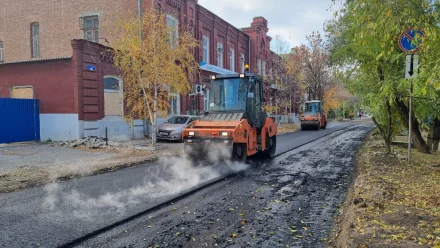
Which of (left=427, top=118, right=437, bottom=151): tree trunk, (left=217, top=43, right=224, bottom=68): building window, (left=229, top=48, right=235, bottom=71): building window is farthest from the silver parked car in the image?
(left=229, top=48, right=235, bottom=71): building window

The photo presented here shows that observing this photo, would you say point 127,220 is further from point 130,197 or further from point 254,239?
point 254,239

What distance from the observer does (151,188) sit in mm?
7578

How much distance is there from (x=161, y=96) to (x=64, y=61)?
5.17 meters

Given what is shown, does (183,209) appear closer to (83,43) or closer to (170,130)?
(170,130)

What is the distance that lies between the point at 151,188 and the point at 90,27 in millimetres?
18734

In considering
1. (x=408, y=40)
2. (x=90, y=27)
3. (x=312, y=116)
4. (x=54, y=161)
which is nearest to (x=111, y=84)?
(x=90, y=27)

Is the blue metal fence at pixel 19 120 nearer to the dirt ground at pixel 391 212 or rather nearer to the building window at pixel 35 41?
the building window at pixel 35 41

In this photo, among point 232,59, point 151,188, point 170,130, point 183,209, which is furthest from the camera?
point 232,59

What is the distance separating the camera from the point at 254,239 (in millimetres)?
4730

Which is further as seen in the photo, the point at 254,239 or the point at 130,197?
the point at 130,197

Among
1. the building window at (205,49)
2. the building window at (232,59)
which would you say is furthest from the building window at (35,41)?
the building window at (232,59)

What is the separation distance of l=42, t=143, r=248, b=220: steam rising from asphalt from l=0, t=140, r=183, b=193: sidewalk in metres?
0.92

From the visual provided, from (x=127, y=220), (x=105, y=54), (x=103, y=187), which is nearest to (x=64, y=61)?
(x=105, y=54)

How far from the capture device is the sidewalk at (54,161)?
8.79m
